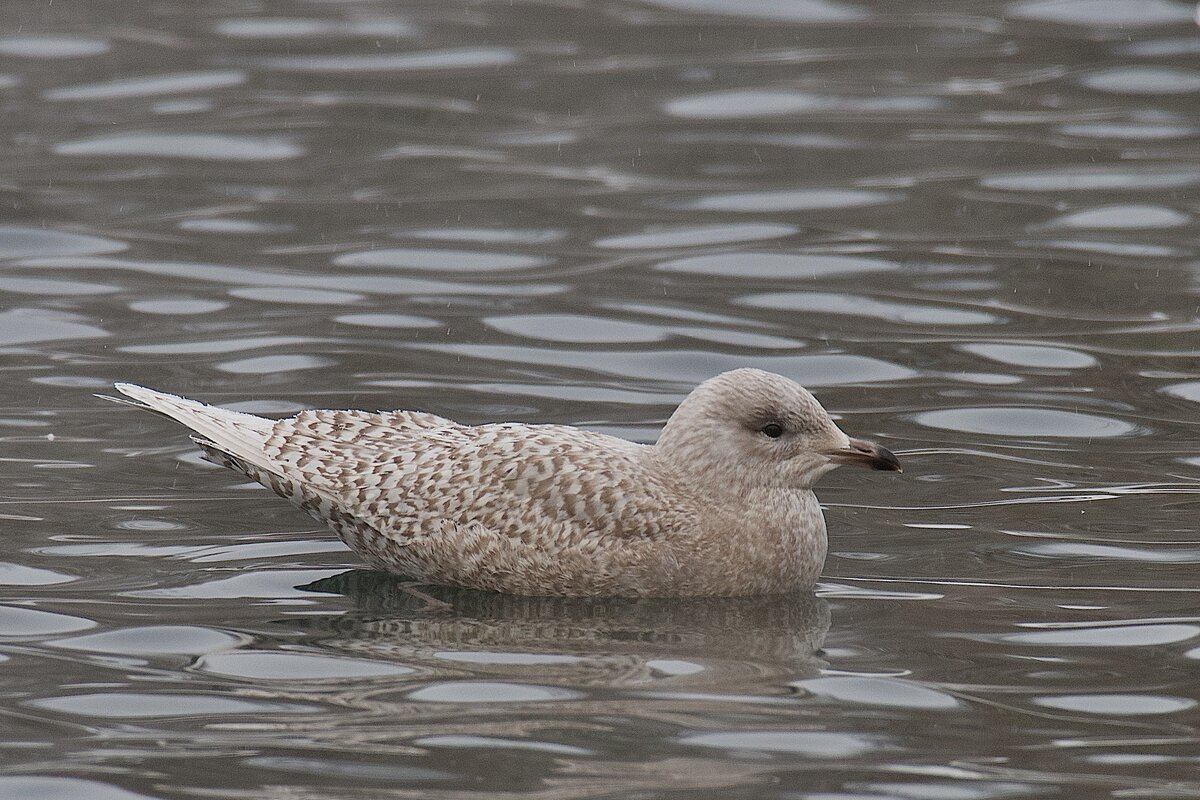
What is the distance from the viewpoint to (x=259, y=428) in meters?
8.98

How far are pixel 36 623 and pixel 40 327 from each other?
4.72 m

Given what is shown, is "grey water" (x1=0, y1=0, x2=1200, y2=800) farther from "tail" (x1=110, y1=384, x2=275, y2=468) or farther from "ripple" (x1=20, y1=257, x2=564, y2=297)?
"tail" (x1=110, y1=384, x2=275, y2=468)

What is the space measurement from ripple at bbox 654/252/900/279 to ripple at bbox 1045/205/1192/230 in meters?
1.49

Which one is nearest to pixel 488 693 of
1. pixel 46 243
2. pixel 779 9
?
pixel 46 243

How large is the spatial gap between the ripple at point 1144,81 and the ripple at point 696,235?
13.9 feet

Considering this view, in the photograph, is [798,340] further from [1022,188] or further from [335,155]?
[335,155]

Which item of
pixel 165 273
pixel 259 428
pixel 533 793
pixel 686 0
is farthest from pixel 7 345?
pixel 686 0

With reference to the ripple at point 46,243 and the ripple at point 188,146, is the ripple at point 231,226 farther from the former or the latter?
the ripple at point 188,146

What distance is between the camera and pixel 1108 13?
19172mm

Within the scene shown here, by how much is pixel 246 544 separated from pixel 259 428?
47cm

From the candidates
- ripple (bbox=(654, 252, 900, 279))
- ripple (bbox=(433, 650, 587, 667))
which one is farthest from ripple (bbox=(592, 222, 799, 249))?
ripple (bbox=(433, 650, 587, 667))

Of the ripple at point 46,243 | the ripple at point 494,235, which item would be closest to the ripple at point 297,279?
the ripple at point 46,243

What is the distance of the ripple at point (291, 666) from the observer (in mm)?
7332

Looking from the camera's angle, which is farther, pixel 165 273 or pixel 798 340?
pixel 165 273
